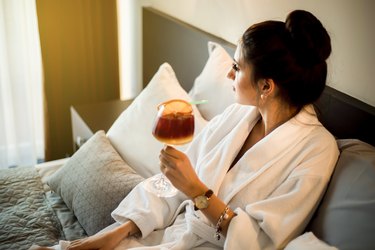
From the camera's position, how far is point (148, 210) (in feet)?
4.80

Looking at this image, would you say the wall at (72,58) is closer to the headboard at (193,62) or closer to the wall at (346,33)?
the headboard at (193,62)

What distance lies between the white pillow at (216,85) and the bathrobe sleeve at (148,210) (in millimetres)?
472

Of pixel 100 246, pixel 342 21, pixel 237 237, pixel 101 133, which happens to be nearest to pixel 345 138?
pixel 342 21

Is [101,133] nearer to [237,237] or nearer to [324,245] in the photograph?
[237,237]

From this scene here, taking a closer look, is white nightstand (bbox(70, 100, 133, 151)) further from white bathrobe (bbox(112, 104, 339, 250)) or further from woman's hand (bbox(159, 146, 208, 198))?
woman's hand (bbox(159, 146, 208, 198))

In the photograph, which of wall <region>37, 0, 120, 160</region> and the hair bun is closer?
the hair bun

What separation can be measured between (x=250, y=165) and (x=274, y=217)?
20cm

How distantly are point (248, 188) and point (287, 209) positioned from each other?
0.16 m

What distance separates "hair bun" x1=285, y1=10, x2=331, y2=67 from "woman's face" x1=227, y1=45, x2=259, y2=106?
16 centimetres

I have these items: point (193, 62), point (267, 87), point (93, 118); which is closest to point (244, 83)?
point (267, 87)

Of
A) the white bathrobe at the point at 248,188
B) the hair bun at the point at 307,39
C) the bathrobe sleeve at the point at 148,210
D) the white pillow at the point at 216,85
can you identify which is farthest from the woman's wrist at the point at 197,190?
the white pillow at the point at 216,85

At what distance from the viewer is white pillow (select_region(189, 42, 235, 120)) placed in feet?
Result: 5.84

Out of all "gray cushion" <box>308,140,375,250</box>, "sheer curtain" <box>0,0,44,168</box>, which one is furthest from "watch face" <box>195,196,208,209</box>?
"sheer curtain" <box>0,0,44,168</box>

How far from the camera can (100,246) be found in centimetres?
138
